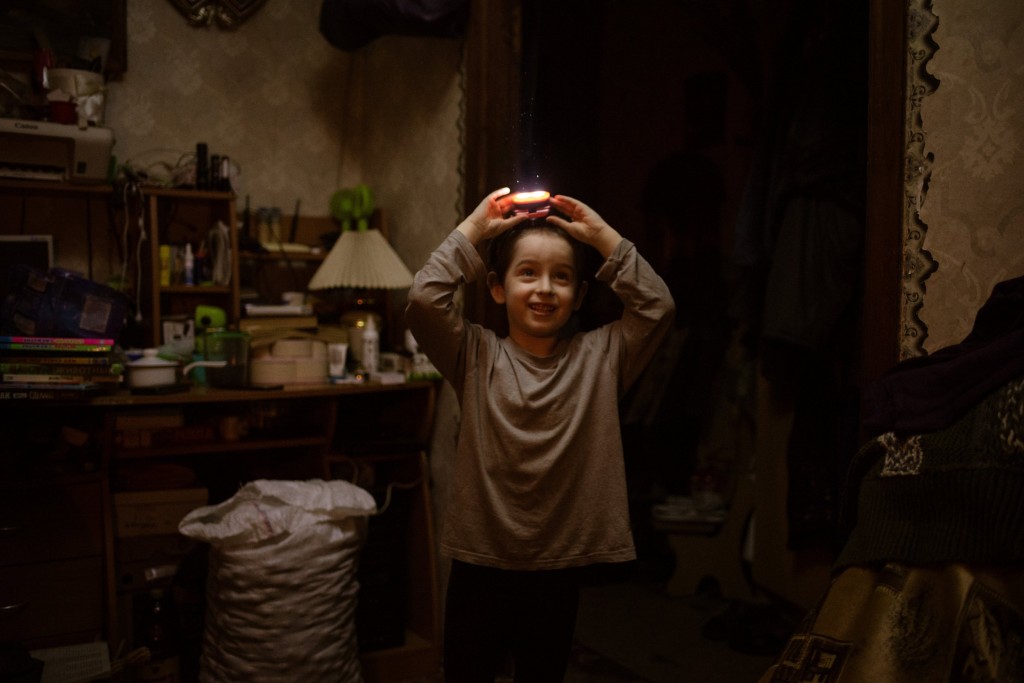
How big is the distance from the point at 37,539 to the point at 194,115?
170 cm

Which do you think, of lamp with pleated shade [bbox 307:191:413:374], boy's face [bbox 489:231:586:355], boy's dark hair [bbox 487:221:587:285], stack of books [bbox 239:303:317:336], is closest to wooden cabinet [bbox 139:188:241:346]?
stack of books [bbox 239:303:317:336]

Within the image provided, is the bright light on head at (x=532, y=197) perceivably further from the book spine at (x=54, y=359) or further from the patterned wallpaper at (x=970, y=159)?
the book spine at (x=54, y=359)

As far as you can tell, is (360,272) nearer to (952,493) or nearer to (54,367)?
(54,367)

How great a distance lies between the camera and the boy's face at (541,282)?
1568 millimetres

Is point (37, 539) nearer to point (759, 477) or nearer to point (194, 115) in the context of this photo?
point (194, 115)

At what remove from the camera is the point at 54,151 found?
8.59 ft

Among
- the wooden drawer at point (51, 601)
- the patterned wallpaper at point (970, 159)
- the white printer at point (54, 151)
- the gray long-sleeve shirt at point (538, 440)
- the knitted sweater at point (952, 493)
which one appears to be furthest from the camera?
the white printer at point (54, 151)

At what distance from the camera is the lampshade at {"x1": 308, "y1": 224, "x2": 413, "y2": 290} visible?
282cm

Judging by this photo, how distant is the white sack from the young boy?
0.71m

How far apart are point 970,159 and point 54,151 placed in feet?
8.55

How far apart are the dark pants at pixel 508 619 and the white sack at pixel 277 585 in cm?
71

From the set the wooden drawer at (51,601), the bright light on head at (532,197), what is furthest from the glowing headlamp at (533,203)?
the wooden drawer at (51,601)

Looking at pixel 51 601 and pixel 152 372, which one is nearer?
pixel 51 601

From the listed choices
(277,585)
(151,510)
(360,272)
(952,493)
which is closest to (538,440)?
(952,493)
